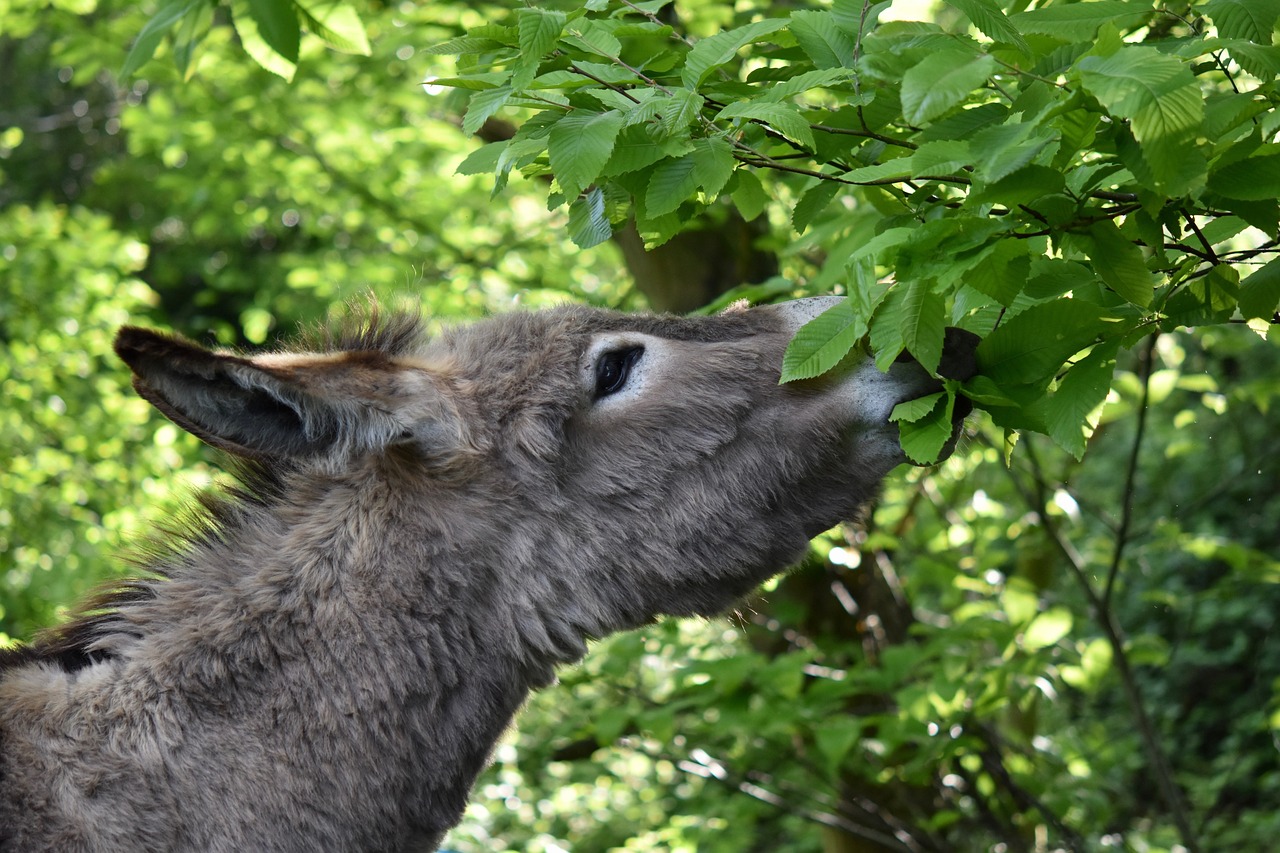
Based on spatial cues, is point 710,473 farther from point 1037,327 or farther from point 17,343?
point 17,343

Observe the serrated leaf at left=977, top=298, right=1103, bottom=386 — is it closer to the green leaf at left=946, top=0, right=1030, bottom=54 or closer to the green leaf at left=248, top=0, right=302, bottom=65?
the green leaf at left=946, top=0, right=1030, bottom=54

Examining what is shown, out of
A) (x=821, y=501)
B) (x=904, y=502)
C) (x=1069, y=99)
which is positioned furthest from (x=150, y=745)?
(x=904, y=502)

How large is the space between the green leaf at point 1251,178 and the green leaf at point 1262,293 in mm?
310

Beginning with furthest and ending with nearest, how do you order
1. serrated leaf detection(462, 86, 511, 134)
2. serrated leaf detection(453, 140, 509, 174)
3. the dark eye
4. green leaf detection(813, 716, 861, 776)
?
green leaf detection(813, 716, 861, 776), the dark eye, serrated leaf detection(453, 140, 509, 174), serrated leaf detection(462, 86, 511, 134)

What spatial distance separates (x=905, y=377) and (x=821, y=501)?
1.29ft

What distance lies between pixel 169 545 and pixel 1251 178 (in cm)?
234

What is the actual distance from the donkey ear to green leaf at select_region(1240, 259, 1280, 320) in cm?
179

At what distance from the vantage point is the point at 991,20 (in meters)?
1.69

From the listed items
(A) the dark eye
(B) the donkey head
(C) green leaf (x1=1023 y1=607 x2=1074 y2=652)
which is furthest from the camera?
(C) green leaf (x1=1023 y1=607 x2=1074 y2=652)

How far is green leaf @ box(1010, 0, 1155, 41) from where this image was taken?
1.69 metres

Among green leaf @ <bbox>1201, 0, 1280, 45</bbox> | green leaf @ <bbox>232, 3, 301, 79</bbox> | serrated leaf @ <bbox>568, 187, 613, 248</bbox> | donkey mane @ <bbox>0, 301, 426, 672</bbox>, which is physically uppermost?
green leaf @ <bbox>1201, 0, 1280, 45</bbox>

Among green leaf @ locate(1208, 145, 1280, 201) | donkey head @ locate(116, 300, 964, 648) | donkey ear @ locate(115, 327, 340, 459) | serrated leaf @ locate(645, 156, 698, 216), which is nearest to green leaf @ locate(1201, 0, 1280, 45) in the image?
green leaf @ locate(1208, 145, 1280, 201)

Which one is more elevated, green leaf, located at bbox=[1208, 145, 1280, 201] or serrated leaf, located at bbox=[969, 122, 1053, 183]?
serrated leaf, located at bbox=[969, 122, 1053, 183]

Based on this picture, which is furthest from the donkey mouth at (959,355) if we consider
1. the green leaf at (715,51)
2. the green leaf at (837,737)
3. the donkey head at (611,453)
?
the green leaf at (837,737)
